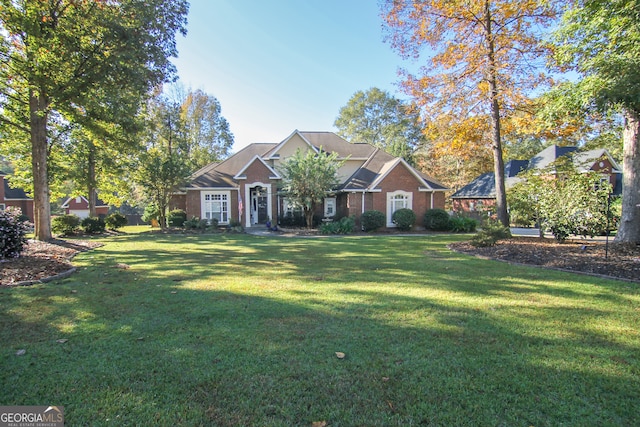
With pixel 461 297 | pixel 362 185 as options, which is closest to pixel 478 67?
pixel 362 185

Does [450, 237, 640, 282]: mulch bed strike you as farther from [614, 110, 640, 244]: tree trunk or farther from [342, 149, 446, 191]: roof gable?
[342, 149, 446, 191]: roof gable

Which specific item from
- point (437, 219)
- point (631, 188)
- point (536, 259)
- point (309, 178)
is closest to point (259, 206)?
point (309, 178)

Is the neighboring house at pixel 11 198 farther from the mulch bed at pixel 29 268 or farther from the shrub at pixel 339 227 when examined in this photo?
the shrub at pixel 339 227

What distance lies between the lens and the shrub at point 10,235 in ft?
26.6

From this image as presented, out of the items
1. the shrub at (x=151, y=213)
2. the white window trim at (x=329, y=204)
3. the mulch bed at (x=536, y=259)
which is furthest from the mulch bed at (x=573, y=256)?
the shrub at (x=151, y=213)

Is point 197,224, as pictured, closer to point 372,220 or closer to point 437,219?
point 372,220

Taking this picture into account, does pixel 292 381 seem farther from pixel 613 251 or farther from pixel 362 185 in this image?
pixel 362 185

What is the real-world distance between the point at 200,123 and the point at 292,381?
4361 centimetres

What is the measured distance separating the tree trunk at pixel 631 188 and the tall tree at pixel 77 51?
56.3 feet

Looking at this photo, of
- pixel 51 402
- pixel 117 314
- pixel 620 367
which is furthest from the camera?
pixel 117 314

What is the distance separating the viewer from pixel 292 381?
9.64 ft

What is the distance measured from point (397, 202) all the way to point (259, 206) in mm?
11083

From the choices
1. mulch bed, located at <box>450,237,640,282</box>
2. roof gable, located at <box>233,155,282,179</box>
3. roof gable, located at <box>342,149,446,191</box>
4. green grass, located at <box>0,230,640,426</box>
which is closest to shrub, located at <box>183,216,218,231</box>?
roof gable, located at <box>233,155,282,179</box>

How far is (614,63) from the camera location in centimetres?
756
